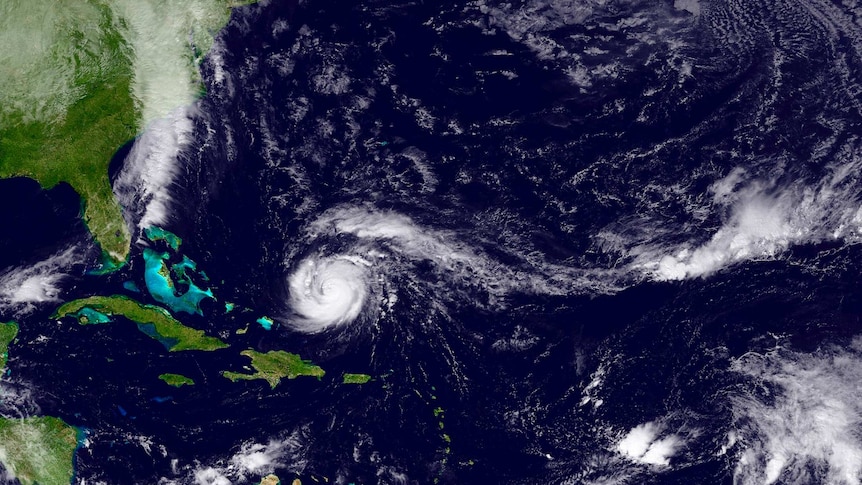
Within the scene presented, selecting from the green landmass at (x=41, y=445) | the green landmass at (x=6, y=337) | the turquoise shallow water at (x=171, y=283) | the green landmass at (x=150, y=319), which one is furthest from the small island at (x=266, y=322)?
the green landmass at (x=6, y=337)

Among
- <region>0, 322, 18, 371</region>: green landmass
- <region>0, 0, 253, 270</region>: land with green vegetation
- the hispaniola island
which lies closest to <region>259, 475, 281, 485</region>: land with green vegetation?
the hispaniola island

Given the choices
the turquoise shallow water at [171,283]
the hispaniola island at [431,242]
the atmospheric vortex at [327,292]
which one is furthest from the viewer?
the turquoise shallow water at [171,283]

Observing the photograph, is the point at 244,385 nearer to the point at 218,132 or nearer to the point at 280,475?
the point at 280,475

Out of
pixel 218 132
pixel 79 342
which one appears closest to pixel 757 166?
pixel 218 132

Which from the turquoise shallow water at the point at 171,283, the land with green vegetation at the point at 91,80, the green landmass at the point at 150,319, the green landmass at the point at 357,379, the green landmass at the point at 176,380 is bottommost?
the green landmass at the point at 176,380

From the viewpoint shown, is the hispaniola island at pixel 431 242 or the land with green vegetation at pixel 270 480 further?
the land with green vegetation at pixel 270 480

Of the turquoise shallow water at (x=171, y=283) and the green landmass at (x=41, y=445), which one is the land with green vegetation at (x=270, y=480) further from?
the green landmass at (x=41, y=445)
